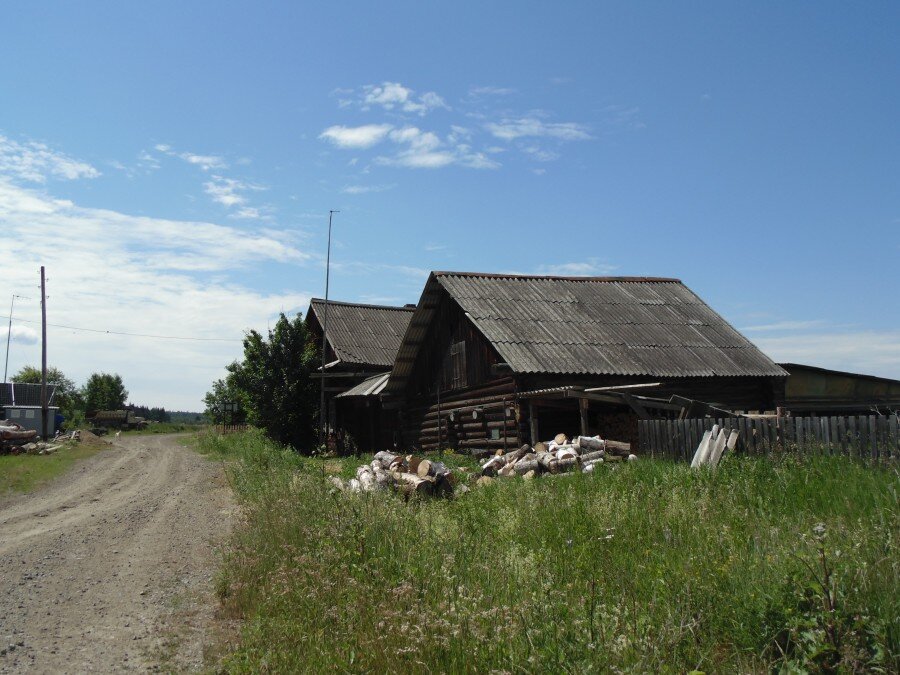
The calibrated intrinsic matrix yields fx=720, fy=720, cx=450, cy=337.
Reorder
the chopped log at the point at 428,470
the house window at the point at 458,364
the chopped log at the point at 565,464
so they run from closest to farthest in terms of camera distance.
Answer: the chopped log at the point at 428,470 < the chopped log at the point at 565,464 < the house window at the point at 458,364

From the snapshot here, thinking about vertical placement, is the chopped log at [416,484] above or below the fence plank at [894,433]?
below

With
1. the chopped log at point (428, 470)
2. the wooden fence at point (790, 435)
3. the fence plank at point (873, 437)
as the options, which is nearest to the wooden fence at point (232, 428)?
the chopped log at point (428, 470)

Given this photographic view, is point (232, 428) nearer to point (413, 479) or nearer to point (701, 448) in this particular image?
point (413, 479)

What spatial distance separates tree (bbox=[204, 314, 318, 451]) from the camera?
104 ft

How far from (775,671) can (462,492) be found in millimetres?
8424

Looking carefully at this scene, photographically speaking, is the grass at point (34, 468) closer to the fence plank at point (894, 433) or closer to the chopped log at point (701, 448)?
the chopped log at point (701, 448)

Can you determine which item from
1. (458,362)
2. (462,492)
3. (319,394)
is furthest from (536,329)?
(319,394)

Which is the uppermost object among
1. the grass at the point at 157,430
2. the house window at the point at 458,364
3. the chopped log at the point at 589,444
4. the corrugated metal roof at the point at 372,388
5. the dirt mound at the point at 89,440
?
the house window at the point at 458,364

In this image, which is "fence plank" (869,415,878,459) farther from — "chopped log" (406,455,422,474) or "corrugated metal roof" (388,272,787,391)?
"corrugated metal roof" (388,272,787,391)

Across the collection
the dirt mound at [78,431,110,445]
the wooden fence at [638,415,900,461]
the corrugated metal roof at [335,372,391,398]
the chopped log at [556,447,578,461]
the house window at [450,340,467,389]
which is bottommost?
the dirt mound at [78,431,110,445]

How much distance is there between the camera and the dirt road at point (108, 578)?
5699 mm

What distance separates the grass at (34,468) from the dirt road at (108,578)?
61.5 inches

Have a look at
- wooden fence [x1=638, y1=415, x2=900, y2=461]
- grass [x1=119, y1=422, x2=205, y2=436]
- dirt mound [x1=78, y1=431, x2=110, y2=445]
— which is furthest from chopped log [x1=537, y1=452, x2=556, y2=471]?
grass [x1=119, y1=422, x2=205, y2=436]

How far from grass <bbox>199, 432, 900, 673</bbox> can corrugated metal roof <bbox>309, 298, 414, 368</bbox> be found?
25602 mm
